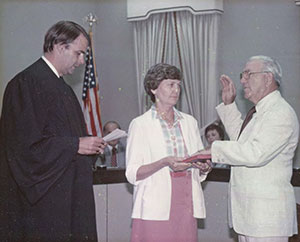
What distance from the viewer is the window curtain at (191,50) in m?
6.55

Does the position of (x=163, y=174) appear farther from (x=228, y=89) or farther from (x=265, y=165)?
(x=228, y=89)

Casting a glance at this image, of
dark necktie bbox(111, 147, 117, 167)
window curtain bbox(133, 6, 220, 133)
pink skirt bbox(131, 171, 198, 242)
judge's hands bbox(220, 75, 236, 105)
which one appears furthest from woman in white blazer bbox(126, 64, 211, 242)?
window curtain bbox(133, 6, 220, 133)

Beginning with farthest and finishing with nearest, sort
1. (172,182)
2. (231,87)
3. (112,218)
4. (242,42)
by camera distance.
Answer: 1. (242,42)
2. (112,218)
3. (231,87)
4. (172,182)

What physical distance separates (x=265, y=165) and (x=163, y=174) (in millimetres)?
566

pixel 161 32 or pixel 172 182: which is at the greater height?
pixel 161 32

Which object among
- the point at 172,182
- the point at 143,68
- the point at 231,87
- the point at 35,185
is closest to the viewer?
the point at 35,185

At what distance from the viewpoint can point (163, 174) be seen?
9.37 ft

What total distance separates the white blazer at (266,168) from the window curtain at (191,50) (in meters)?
3.80

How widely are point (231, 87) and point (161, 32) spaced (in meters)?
3.76

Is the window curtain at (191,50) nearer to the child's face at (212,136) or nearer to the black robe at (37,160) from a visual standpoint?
the child's face at (212,136)

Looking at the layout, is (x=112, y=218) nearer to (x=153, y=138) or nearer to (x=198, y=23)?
(x=153, y=138)

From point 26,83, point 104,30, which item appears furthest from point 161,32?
point 26,83

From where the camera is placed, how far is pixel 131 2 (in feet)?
22.3

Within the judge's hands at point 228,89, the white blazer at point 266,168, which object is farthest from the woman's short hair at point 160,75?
the white blazer at point 266,168
